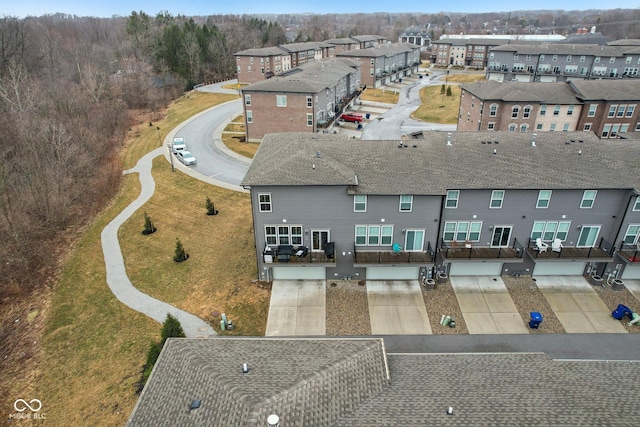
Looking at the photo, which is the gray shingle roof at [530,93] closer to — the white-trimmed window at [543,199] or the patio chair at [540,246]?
the white-trimmed window at [543,199]

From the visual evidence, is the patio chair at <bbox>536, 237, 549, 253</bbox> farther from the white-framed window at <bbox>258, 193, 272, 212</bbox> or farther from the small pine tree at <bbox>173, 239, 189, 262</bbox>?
the small pine tree at <bbox>173, 239, 189, 262</bbox>

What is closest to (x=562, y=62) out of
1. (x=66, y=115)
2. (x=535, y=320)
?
(x=535, y=320)

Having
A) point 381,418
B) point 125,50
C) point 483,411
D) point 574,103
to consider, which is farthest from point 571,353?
point 125,50

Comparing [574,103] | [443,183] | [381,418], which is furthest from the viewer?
[574,103]

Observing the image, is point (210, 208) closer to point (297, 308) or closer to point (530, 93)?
point (297, 308)

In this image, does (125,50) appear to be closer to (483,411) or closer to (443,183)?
(443,183)

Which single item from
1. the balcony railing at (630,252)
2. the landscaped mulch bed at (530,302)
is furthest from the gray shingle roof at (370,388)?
the balcony railing at (630,252)
